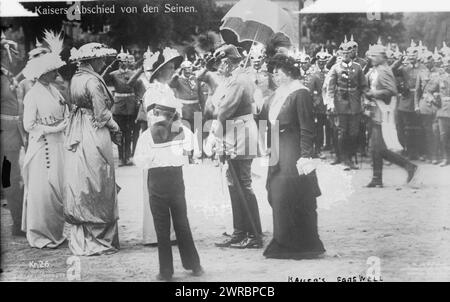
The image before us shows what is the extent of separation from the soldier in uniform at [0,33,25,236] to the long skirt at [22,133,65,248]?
14 cm

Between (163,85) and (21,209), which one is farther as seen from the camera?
(21,209)

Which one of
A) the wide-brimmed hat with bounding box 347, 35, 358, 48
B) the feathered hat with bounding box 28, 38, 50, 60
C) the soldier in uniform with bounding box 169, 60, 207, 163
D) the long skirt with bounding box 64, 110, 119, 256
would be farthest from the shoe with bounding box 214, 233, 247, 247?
the feathered hat with bounding box 28, 38, 50, 60

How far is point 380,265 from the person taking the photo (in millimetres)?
6207

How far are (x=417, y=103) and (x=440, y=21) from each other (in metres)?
0.70

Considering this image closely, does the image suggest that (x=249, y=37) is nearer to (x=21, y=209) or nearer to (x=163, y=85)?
(x=163, y=85)

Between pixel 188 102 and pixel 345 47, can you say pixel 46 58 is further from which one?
pixel 345 47

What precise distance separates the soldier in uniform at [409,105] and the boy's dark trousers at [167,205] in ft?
6.47

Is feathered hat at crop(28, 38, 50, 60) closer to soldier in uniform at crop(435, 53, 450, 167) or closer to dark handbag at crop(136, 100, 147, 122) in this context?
dark handbag at crop(136, 100, 147, 122)

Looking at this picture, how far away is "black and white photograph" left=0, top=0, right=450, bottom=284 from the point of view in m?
6.08

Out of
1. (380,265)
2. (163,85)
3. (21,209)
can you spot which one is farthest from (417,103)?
(21,209)

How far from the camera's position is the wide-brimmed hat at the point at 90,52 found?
6.07 m

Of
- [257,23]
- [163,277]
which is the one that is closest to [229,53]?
[257,23]

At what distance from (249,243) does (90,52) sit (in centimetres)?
200
